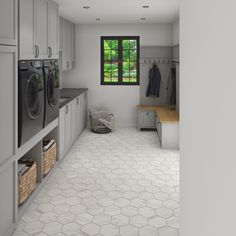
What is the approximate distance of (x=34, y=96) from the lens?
3258 mm

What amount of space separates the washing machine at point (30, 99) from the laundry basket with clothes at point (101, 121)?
326cm

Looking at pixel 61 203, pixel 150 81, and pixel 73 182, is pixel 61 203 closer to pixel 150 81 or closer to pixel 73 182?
pixel 73 182

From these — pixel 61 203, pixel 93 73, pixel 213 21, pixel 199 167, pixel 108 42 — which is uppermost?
pixel 108 42

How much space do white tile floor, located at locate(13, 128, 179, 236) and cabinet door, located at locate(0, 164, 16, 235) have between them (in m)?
0.17

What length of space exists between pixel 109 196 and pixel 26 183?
0.90 meters

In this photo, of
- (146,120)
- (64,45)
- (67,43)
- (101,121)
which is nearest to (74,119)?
(101,121)

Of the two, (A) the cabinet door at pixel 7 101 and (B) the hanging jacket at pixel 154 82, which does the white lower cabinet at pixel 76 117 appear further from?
(A) the cabinet door at pixel 7 101

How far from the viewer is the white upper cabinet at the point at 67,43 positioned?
5945 millimetres

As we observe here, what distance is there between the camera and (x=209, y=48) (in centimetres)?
89

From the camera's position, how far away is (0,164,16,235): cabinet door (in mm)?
2389

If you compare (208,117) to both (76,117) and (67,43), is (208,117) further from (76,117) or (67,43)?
(67,43)

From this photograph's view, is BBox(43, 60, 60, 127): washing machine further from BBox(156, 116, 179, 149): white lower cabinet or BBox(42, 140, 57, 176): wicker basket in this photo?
BBox(156, 116, 179, 149): white lower cabinet

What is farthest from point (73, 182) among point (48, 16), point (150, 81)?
point (150, 81)

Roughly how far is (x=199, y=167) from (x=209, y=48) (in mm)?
388
